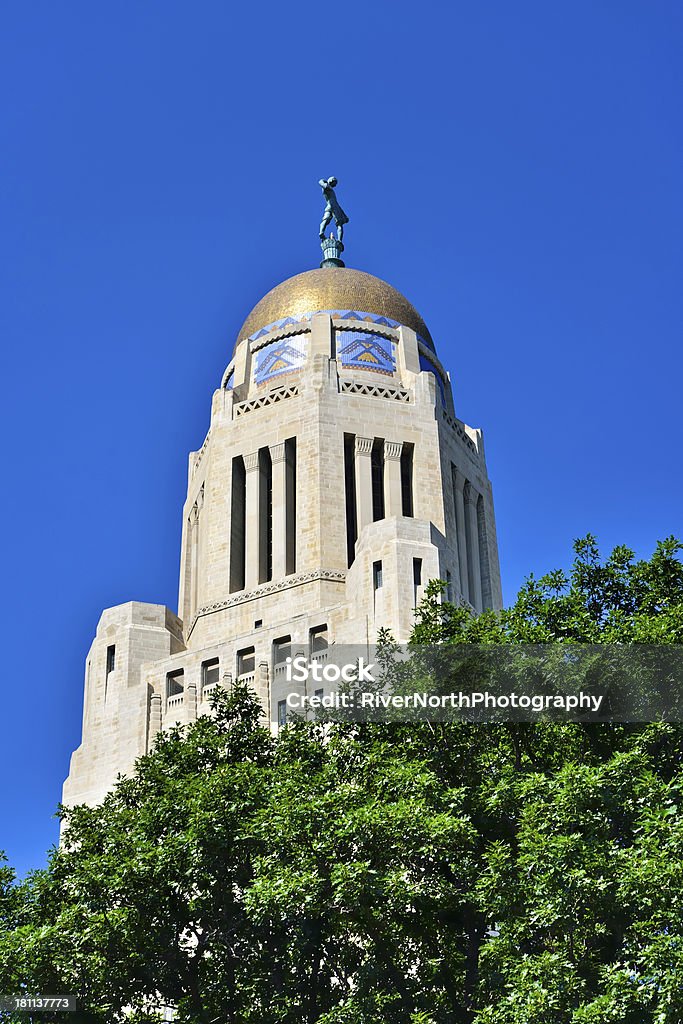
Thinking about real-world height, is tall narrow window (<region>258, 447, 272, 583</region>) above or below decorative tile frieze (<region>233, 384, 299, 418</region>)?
below

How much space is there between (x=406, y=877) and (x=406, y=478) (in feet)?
90.9

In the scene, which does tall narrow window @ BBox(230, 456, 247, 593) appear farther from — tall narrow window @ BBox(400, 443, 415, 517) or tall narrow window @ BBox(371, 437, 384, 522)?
tall narrow window @ BBox(400, 443, 415, 517)

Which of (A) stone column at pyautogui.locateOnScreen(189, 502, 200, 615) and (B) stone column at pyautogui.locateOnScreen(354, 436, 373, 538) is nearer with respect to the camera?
(B) stone column at pyautogui.locateOnScreen(354, 436, 373, 538)

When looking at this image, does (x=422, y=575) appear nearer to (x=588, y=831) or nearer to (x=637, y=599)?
(x=637, y=599)

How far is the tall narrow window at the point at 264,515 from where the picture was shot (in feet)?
180

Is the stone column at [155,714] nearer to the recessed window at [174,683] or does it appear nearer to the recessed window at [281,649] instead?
the recessed window at [174,683]

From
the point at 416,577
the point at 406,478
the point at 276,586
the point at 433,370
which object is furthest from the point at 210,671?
the point at 433,370

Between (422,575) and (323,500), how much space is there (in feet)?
27.5

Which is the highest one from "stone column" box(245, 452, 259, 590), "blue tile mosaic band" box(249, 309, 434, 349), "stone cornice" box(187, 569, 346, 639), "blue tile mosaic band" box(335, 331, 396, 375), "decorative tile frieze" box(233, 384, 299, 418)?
"blue tile mosaic band" box(249, 309, 434, 349)

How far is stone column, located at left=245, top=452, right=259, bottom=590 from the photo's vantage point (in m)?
54.4

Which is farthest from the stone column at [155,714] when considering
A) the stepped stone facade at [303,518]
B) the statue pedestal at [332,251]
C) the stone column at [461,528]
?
the statue pedestal at [332,251]

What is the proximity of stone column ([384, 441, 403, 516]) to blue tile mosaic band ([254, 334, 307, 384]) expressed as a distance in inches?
209

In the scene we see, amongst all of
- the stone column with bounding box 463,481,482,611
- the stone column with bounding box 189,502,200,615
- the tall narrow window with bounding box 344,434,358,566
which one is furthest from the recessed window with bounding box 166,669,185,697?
the stone column with bounding box 463,481,482,611

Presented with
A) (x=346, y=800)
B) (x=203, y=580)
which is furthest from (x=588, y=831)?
(x=203, y=580)
